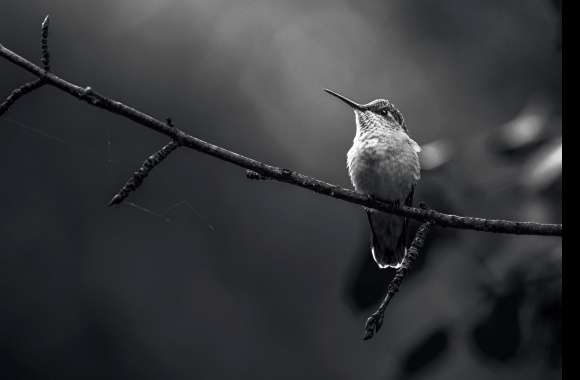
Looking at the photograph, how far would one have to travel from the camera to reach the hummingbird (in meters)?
1.91

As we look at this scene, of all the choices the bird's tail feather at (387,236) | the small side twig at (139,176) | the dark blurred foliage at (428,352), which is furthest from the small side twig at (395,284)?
the bird's tail feather at (387,236)

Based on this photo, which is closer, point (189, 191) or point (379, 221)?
point (379, 221)

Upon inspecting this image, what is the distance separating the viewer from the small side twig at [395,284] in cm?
108

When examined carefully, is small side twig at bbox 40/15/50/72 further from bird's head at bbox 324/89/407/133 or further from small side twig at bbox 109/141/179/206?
bird's head at bbox 324/89/407/133

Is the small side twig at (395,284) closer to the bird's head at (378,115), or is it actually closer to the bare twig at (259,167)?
the bare twig at (259,167)

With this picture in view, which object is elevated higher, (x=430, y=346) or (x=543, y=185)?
(x=543, y=185)

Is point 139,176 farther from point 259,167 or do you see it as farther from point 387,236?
point 387,236

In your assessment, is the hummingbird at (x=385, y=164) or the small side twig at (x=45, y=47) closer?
the small side twig at (x=45, y=47)

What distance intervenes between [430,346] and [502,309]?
203 millimetres

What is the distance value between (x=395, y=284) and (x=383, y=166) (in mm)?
794
